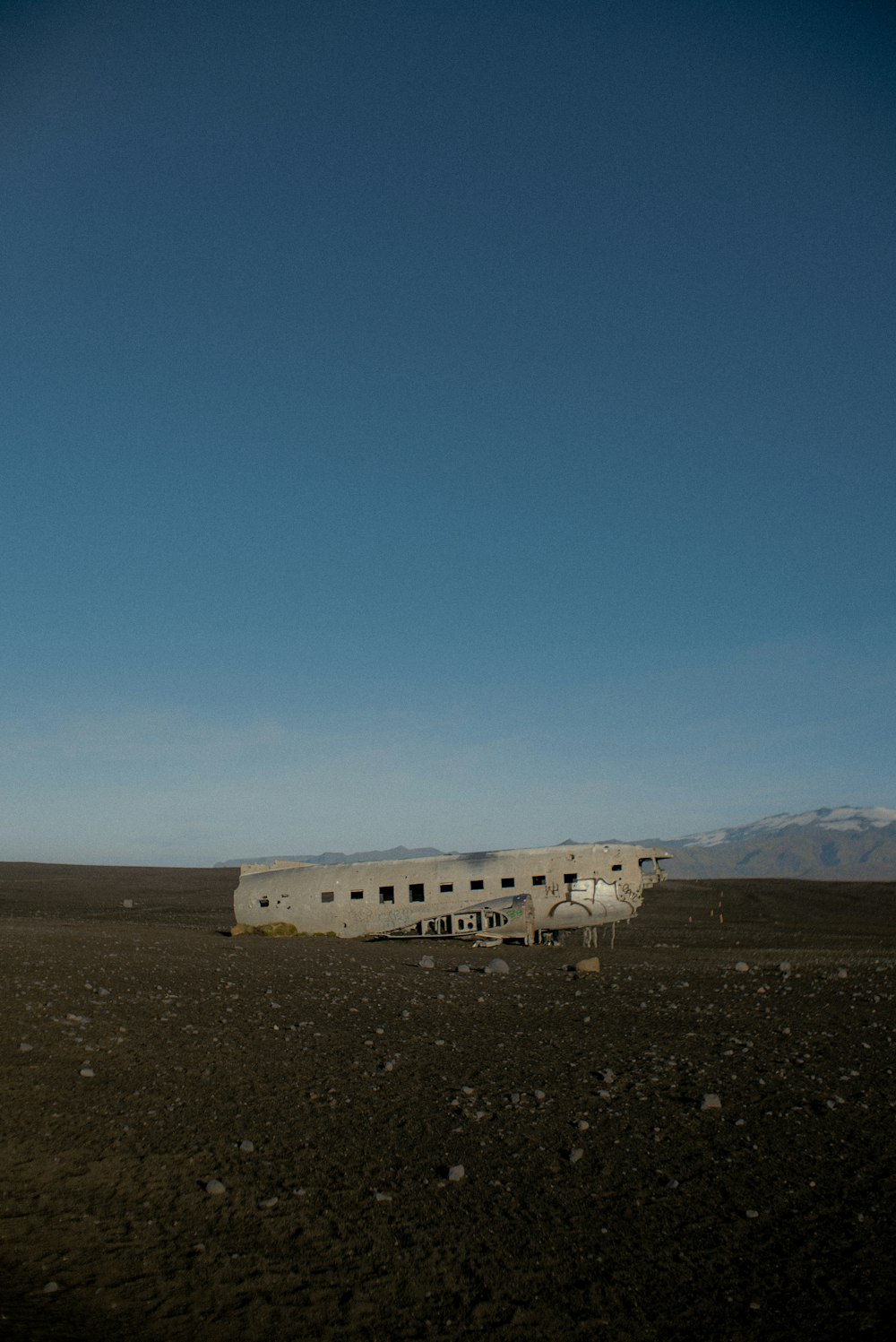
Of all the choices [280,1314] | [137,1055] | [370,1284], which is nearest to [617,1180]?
[370,1284]

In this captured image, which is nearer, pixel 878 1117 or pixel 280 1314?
pixel 280 1314

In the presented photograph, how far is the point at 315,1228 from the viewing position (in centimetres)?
735

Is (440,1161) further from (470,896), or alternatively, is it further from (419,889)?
(419,889)

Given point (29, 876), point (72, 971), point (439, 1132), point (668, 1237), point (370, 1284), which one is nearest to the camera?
point (370, 1284)

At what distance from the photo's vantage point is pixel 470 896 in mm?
33219

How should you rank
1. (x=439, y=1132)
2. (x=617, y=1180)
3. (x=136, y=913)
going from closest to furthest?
(x=617, y=1180) < (x=439, y=1132) < (x=136, y=913)

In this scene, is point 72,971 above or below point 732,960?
above

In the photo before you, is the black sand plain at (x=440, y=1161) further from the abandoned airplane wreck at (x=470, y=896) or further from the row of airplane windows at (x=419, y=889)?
the row of airplane windows at (x=419, y=889)

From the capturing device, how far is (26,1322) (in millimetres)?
5766

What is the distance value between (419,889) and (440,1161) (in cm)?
2528

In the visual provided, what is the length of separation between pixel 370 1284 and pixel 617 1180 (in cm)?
297

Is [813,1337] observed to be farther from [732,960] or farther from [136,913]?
[136,913]

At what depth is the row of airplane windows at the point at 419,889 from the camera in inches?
1300

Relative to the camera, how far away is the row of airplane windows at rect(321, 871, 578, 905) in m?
33.0
